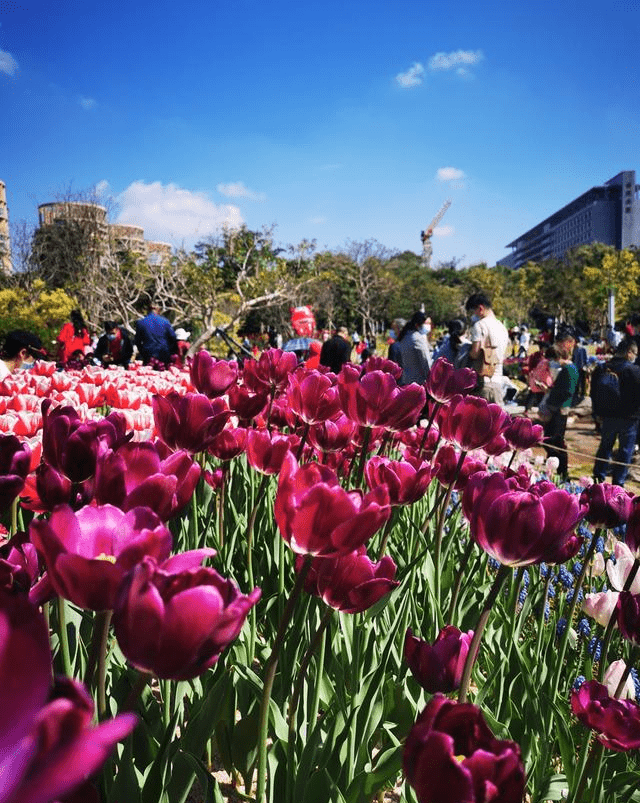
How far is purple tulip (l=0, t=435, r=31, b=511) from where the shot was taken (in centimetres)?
90

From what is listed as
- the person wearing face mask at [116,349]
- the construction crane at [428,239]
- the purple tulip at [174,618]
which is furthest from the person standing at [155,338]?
the construction crane at [428,239]

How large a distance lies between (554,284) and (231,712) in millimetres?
56870

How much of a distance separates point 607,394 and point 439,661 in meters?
6.18

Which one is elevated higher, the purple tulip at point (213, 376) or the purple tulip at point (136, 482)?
the purple tulip at point (213, 376)

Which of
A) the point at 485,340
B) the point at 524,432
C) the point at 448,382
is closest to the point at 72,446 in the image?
the point at 448,382

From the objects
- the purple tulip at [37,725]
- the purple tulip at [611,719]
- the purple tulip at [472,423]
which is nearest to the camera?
the purple tulip at [37,725]

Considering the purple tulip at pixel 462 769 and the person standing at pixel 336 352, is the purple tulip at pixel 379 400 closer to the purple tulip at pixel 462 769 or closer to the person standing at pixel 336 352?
the purple tulip at pixel 462 769

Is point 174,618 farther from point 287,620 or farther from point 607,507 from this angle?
point 607,507

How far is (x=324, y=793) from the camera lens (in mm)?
888

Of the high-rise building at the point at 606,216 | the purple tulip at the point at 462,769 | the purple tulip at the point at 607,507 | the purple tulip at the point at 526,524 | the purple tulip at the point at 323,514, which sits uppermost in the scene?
the high-rise building at the point at 606,216

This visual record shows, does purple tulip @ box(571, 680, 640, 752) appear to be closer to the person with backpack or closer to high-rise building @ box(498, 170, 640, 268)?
the person with backpack

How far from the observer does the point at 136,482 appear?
0.78 metres

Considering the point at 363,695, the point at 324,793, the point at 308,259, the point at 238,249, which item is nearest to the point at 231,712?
the point at 363,695

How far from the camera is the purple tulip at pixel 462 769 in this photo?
1.67ft
